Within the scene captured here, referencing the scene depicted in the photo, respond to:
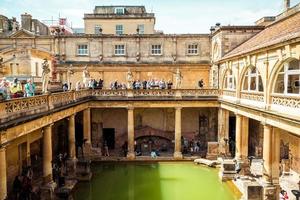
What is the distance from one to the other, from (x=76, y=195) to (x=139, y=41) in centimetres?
1809

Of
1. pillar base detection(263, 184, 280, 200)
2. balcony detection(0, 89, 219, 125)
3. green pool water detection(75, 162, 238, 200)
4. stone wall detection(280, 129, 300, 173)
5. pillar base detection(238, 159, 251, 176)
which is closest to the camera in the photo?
balcony detection(0, 89, 219, 125)

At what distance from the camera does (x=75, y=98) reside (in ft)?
74.0

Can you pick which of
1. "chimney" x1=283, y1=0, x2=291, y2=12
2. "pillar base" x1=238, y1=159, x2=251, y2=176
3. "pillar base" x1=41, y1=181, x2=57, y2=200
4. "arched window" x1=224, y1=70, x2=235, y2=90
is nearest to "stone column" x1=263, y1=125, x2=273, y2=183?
"pillar base" x1=238, y1=159, x2=251, y2=176

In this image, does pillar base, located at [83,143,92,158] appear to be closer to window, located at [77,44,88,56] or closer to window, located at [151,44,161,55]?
window, located at [77,44,88,56]

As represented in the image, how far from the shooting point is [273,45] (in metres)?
15.9

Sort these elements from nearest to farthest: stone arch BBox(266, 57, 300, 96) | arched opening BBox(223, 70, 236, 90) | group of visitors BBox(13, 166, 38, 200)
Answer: group of visitors BBox(13, 166, 38, 200)
stone arch BBox(266, 57, 300, 96)
arched opening BBox(223, 70, 236, 90)

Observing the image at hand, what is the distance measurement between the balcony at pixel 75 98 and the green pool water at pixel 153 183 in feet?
18.2

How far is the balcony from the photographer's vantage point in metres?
12.7

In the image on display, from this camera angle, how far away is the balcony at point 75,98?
1273 centimetres

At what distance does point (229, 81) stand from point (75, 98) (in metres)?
12.4

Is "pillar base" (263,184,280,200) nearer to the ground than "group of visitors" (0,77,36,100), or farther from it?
nearer to the ground

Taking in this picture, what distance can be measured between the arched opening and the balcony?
1024 mm

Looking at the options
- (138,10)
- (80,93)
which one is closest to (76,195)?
(80,93)

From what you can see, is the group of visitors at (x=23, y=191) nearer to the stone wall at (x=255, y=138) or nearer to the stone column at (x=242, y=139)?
the stone column at (x=242, y=139)
